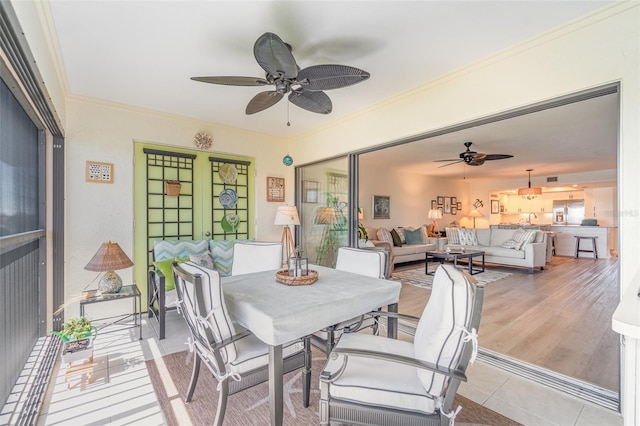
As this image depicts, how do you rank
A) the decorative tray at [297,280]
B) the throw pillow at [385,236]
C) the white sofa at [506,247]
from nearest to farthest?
the decorative tray at [297,280]
the white sofa at [506,247]
the throw pillow at [385,236]

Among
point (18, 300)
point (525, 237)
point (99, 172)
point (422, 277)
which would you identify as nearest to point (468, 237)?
point (525, 237)

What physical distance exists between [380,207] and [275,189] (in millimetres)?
3635

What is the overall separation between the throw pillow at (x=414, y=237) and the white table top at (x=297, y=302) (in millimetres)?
5543

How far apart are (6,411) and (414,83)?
13.3ft

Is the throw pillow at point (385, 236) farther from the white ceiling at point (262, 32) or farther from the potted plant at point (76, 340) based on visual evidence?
the potted plant at point (76, 340)

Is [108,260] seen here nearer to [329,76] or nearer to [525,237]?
[329,76]

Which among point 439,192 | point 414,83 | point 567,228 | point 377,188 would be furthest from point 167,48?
point 567,228

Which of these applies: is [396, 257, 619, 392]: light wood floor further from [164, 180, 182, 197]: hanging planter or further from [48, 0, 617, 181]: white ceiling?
[164, 180, 182, 197]: hanging planter

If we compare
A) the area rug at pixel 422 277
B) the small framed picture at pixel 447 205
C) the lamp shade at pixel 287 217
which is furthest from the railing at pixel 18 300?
the small framed picture at pixel 447 205

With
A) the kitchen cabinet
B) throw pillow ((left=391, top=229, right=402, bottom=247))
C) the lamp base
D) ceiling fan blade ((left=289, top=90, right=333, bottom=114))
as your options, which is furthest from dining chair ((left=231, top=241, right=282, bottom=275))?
the kitchen cabinet

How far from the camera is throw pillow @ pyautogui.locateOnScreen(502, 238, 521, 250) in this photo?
6.36 metres

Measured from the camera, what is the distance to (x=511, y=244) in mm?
6516

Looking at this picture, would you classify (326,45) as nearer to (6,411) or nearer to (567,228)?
(6,411)

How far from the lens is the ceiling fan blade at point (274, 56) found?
5.46ft
